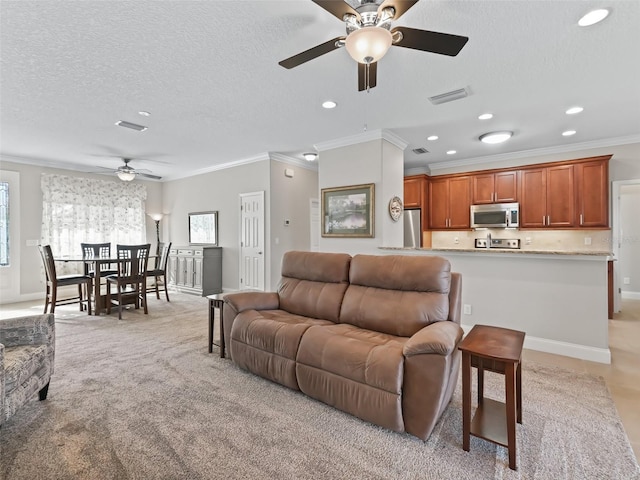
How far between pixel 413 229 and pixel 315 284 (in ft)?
12.2

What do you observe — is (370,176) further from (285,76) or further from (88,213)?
(88,213)

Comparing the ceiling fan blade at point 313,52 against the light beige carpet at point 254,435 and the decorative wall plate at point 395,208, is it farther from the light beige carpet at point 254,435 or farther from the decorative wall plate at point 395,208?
the decorative wall plate at point 395,208

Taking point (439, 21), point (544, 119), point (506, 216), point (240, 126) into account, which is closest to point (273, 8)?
point (439, 21)

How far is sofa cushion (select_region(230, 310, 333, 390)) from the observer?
2.39 m

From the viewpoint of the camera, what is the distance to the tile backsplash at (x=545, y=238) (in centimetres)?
491

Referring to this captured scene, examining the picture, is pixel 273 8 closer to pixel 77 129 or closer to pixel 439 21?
pixel 439 21

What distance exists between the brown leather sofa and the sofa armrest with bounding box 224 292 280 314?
0.01 meters

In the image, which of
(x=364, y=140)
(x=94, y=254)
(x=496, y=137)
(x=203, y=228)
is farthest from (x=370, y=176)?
(x=94, y=254)

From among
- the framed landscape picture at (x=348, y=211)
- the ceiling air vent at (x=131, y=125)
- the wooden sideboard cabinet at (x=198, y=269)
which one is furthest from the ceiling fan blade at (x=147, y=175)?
the framed landscape picture at (x=348, y=211)

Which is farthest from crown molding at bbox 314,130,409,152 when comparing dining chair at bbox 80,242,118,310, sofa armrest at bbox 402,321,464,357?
dining chair at bbox 80,242,118,310

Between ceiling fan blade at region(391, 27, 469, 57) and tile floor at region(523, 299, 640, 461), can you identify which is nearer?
ceiling fan blade at region(391, 27, 469, 57)

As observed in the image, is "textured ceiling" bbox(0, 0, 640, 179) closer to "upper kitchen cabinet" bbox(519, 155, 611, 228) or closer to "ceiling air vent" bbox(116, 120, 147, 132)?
"ceiling air vent" bbox(116, 120, 147, 132)

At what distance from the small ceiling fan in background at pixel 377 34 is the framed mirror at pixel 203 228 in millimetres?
5456

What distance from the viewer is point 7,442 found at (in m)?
1.81
